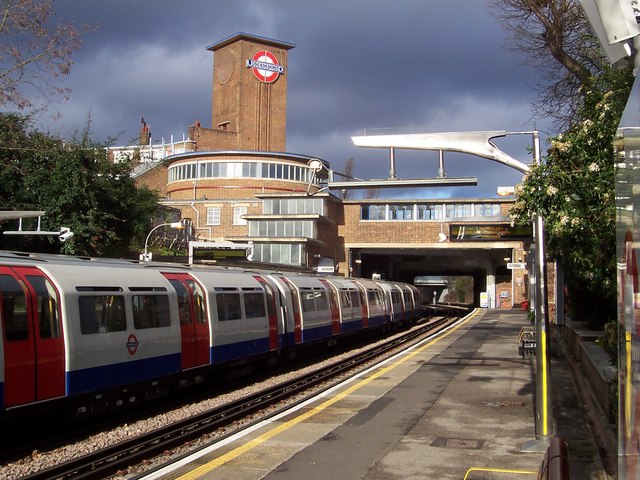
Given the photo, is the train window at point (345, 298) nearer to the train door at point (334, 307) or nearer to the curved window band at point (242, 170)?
the train door at point (334, 307)

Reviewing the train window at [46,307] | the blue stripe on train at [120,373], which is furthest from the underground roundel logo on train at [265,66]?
the train window at [46,307]

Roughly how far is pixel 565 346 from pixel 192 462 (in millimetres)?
15351

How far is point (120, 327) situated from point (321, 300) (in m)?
11.5

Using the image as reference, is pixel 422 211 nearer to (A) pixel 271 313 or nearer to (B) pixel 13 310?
(A) pixel 271 313

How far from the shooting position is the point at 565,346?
67.5ft

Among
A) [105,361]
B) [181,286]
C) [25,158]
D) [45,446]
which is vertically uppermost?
[25,158]

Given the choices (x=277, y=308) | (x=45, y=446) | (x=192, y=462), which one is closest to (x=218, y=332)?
(x=277, y=308)

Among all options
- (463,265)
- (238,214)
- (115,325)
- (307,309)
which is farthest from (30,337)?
(463,265)

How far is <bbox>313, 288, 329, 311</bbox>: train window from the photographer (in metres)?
21.6

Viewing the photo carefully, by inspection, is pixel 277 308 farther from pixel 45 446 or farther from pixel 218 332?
pixel 45 446

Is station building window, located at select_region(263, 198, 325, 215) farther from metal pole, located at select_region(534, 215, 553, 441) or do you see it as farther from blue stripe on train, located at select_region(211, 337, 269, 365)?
metal pole, located at select_region(534, 215, 553, 441)

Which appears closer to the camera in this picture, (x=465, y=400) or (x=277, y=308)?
(x=465, y=400)

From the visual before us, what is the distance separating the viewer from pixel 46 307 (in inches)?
372

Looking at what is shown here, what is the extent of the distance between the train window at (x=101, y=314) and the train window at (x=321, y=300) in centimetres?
1080
